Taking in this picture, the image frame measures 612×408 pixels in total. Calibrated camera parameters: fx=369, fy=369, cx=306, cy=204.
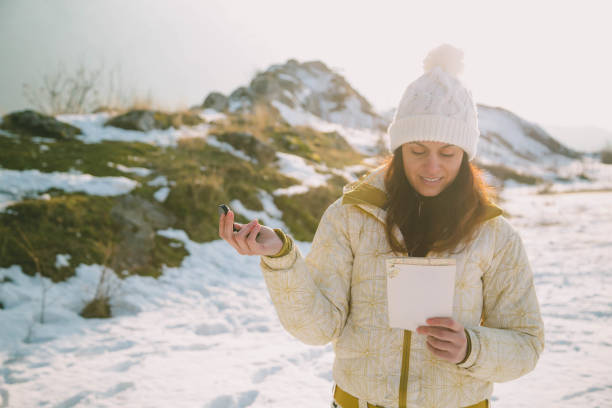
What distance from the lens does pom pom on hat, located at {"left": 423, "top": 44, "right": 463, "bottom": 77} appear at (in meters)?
1.46

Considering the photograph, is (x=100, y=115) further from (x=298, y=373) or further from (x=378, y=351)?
(x=378, y=351)

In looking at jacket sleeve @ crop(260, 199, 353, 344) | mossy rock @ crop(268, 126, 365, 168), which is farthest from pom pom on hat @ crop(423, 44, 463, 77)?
mossy rock @ crop(268, 126, 365, 168)

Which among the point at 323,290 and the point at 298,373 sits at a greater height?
the point at 323,290

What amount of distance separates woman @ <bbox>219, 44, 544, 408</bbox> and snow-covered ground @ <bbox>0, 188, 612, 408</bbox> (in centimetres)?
171

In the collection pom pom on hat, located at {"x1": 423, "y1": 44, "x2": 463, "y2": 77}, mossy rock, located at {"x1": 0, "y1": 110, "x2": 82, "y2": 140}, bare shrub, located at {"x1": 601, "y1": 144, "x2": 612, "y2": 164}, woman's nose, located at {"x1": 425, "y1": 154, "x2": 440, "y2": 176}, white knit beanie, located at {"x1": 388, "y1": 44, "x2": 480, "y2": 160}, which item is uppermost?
bare shrub, located at {"x1": 601, "y1": 144, "x2": 612, "y2": 164}

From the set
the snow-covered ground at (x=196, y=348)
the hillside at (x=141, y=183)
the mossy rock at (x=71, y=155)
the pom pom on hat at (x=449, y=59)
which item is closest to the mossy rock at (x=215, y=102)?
the hillside at (x=141, y=183)

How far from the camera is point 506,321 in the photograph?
125 centimetres

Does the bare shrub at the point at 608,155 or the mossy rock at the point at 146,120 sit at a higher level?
the bare shrub at the point at 608,155

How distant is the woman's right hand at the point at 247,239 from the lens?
3.59ft

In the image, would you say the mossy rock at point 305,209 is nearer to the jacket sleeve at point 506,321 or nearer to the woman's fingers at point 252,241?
the jacket sleeve at point 506,321

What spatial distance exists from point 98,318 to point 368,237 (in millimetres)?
3536

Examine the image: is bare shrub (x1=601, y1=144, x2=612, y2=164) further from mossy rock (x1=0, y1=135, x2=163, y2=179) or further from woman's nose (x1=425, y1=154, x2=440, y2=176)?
woman's nose (x1=425, y1=154, x2=440, y2=176)

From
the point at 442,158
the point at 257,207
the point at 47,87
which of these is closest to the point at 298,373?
the point at 442,158

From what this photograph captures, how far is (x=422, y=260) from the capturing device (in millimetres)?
1022
